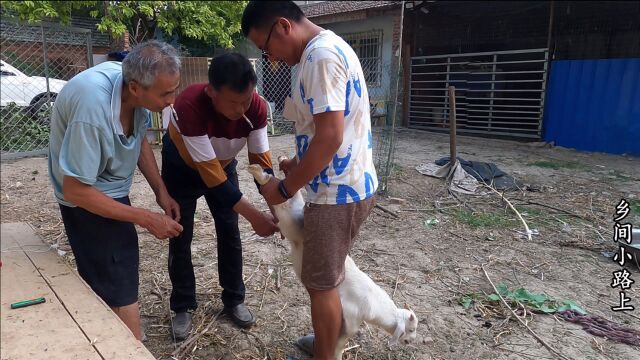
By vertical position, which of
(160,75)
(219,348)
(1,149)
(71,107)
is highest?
(160,75)

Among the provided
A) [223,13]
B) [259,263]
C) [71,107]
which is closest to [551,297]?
[259,263]

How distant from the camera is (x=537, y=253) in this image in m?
3.85

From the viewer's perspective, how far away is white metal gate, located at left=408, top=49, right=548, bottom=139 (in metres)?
9.40

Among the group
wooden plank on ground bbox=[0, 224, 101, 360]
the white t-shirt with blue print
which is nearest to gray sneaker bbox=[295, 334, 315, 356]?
the white t-shirt with blue print

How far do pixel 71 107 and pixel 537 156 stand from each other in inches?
315

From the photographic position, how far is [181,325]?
2.56m

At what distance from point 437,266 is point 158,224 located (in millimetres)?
2426

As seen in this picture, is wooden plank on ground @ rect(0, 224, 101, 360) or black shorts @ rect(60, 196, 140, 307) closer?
wooden plank on ground @ rect(0, 224, 101, 360)

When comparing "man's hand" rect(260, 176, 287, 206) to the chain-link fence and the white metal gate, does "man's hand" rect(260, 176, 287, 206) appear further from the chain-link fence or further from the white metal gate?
the white metal gate

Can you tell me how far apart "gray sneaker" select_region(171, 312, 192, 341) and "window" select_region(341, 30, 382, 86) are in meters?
8.89

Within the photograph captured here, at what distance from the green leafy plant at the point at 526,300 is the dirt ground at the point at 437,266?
6 cm

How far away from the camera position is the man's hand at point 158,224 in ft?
5.98

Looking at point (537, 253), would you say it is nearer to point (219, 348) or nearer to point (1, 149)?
point (219, 348)

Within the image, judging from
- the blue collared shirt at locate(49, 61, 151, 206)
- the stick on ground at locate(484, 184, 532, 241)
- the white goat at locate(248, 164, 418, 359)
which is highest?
the blue collared shirt at locate(49, 61, 151, 206)
